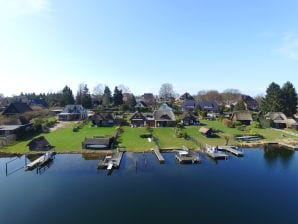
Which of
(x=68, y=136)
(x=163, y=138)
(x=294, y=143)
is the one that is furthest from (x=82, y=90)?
(x=294, y=143)

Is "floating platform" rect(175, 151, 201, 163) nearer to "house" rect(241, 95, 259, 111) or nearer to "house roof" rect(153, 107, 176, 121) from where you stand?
"house roof" rect(153, 107, 176, 121)

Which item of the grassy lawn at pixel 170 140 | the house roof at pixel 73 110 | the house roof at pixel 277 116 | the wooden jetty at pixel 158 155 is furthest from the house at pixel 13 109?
the house roof at pixel 277 116

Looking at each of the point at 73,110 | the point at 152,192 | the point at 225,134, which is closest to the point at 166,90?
the point at 73,110

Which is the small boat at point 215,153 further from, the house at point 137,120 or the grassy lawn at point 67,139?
the house at point 137,120

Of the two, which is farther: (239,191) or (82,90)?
(82,90)

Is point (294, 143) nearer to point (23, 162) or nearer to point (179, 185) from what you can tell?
point (179, 185)
